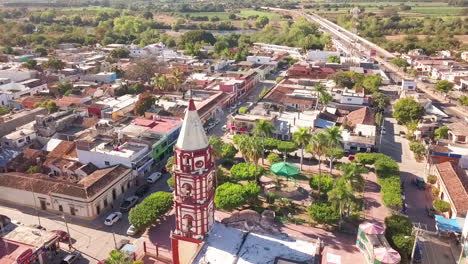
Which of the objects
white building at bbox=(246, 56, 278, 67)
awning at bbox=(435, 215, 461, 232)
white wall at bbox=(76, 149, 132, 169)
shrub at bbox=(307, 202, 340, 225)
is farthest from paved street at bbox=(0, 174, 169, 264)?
white building at bbox=(246, 56, 278, 67)

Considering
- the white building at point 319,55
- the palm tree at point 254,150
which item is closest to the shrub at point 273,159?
the palm tree at point 254,150

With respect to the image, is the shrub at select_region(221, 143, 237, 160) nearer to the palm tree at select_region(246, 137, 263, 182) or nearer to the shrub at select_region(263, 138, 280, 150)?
the shrub at select_region(263, 138, 280, 150)

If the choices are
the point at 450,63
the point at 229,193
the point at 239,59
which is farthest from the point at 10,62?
the point at 450,63

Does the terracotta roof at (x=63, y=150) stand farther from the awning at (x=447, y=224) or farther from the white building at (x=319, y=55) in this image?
the white building at (x=319, y=55)

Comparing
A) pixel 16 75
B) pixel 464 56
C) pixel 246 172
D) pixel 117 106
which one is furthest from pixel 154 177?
pixel 464 56

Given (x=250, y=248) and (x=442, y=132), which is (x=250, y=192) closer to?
(x=250, y=248)

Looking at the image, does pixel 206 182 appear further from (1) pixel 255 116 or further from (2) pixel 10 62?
(2) pixel 10 62
